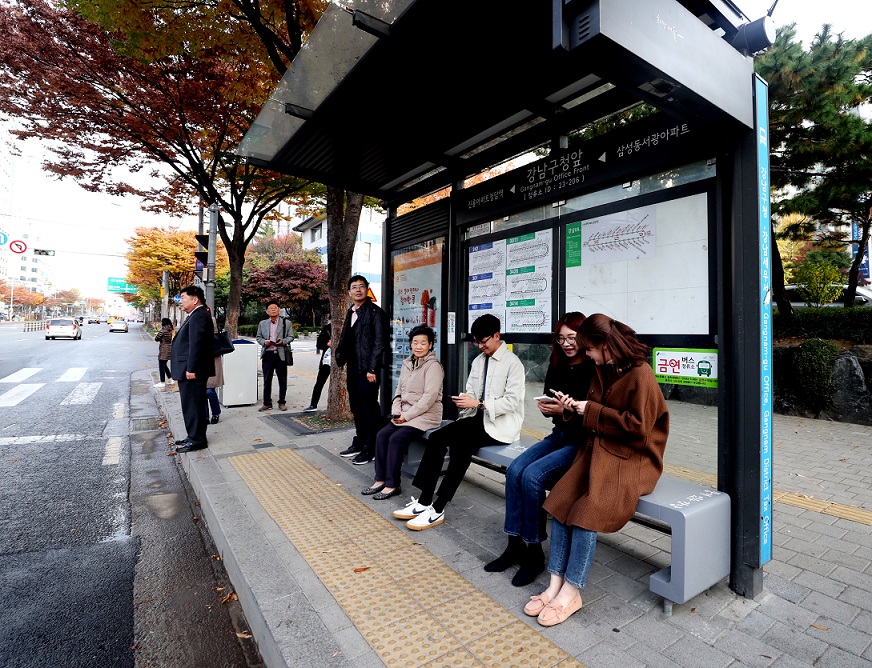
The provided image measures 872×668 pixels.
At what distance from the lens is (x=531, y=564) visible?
274cm

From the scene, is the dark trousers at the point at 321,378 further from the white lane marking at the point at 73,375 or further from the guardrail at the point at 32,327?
the guardrail at the point at 32,327

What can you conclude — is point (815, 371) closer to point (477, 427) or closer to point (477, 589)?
point (477, 427)

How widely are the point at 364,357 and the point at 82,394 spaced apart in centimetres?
867

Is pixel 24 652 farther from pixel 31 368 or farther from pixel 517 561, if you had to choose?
pixel 31 368

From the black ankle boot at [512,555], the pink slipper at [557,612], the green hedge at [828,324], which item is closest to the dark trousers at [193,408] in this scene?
the black ankle boot at [512,555]

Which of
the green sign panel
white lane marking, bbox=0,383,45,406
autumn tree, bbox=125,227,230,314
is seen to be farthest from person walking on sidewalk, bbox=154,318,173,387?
the green sign panel

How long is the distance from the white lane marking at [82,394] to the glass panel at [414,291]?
7.31m

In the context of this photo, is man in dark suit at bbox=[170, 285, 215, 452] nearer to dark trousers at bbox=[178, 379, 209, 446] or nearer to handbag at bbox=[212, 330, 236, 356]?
dark trousers at bbox=[178, 379, 209, 446]

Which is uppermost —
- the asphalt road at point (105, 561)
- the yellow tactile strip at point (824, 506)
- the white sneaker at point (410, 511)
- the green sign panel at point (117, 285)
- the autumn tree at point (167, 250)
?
the green sign panel at point (117, 285)

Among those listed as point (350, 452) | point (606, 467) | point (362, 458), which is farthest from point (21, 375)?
point (606, 467)

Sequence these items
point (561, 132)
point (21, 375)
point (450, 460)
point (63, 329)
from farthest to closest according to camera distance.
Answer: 1. point (63, 329)
2. point (21, 375)
3. point (561, 132)
4. point (450, 460)

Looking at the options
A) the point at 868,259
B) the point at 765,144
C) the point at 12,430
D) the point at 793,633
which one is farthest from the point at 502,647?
the point at 868,259

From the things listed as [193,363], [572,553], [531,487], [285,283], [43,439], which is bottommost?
[43,439]

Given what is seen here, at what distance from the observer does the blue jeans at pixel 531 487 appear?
9.05 feet
